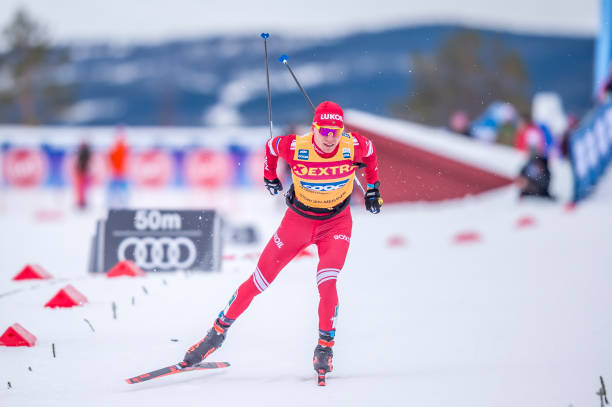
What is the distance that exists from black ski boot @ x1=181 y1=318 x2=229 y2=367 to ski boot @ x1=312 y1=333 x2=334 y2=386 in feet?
2.40

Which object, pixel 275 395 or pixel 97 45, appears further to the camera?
pixel 97 45

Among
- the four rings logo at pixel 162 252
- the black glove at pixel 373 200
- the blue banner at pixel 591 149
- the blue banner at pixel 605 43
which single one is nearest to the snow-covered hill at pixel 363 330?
the four rings logo at pixel 162 252

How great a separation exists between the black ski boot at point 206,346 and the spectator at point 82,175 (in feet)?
46.1

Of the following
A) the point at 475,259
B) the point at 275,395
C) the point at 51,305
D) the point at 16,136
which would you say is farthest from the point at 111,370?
the point at 16,136

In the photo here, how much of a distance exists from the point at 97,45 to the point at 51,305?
11643 centimetres

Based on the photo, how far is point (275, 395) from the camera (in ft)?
14.4

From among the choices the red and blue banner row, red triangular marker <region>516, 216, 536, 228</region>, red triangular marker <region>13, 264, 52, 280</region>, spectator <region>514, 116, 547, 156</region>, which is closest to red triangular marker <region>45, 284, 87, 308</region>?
red triangular marker <region>13, 264, 52, 280</region>

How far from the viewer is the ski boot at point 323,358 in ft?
15.3

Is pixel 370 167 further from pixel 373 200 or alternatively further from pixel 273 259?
pixel 273 259

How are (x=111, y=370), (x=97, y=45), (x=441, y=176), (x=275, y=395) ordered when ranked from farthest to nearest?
1. (x=97, y=45)
2. (x=441, y=176)
3. (x=111, y=370)
4. (x=275, y=395)

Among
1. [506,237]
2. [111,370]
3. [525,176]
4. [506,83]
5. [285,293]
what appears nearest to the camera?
[111,370]

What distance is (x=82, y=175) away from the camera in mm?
17938

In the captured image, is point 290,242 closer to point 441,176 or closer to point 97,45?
point 441,176

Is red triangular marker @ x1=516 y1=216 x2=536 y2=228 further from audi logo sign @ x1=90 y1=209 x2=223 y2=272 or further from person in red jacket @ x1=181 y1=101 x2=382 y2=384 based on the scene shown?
person in red jacket @ x1=181 y1=101 x2=382 y2=384
